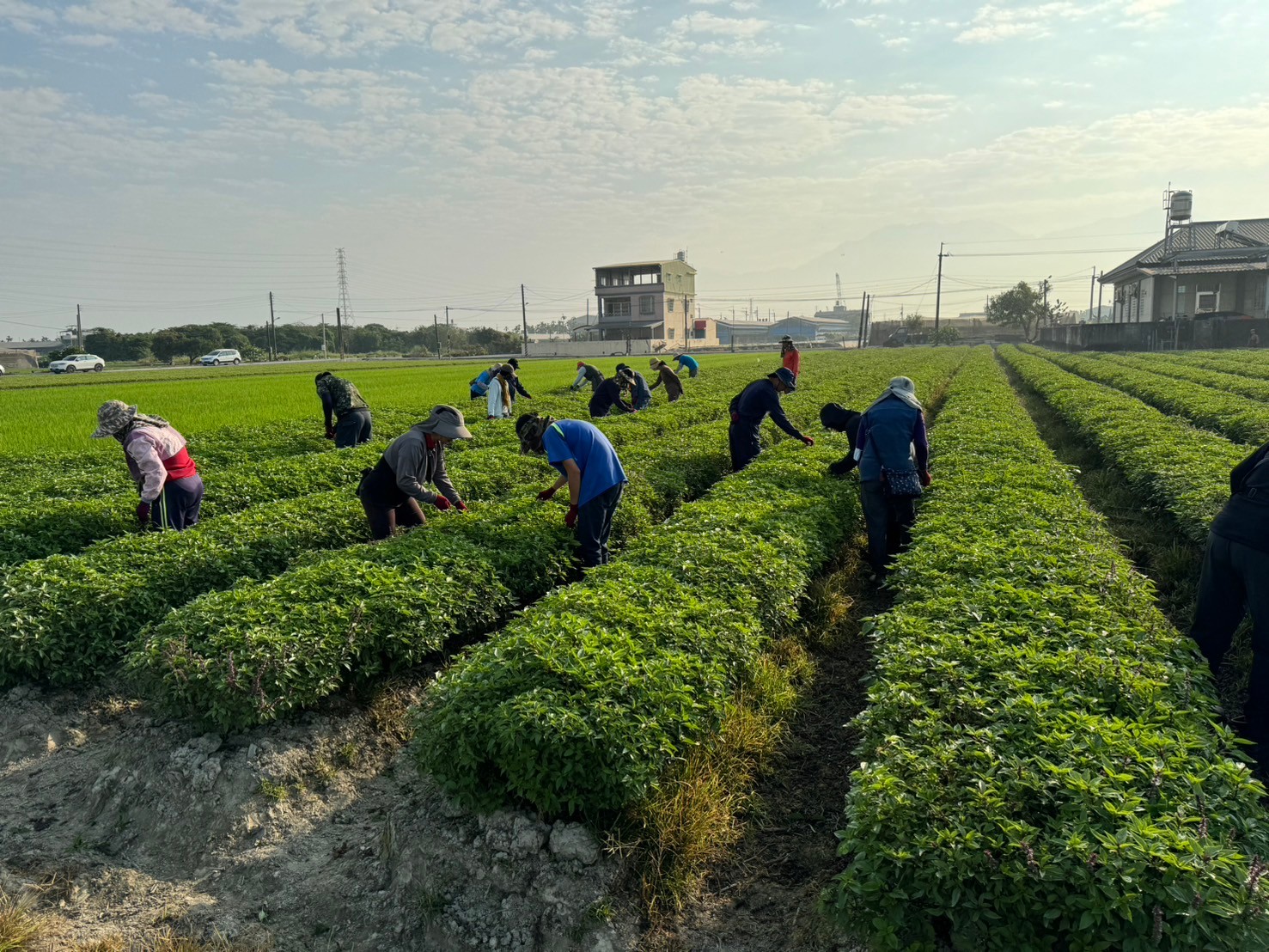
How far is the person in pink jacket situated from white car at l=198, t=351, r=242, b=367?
255 feet

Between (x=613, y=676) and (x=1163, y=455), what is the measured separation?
1104 cm

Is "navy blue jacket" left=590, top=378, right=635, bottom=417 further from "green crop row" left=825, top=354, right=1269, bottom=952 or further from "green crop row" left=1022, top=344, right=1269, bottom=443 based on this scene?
"green crop row" left=825, top=354, right=1269, bottom=952

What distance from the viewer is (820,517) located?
344 inches

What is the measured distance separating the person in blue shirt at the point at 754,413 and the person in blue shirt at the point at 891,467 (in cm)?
249

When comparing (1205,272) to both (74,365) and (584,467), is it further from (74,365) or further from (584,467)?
(74,365)

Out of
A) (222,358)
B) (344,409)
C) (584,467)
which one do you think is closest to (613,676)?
(584,467)

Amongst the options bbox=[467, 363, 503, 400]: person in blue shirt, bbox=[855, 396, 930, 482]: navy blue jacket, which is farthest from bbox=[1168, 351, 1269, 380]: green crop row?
bbox=[467, 363, 503, 400]: person in blue shirt

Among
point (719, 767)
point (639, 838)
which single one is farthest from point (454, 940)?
point (719, 767)

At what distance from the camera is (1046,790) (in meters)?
3.47

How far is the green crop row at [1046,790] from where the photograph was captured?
9.77ft

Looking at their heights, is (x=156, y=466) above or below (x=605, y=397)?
below

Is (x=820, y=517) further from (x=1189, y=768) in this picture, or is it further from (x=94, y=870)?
(x=94, y=870)

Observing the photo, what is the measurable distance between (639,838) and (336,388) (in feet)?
37.1

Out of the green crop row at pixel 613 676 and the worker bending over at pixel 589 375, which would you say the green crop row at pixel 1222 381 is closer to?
the worker bending over at pixel 589 375
